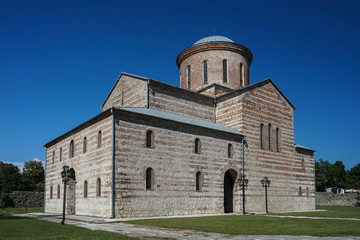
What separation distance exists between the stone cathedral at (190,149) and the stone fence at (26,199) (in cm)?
766

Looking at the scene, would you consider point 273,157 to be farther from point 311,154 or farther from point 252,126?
point 311,154

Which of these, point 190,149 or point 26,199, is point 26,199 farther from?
point 190,149

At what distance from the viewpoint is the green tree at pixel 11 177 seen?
152 feet

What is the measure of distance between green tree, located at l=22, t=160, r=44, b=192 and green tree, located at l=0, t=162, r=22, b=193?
1134 millimetres

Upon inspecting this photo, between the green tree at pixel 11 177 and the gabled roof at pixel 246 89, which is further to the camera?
the green tree at pixel 11 177

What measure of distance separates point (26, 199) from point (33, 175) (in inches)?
841

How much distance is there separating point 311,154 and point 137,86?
639 inches

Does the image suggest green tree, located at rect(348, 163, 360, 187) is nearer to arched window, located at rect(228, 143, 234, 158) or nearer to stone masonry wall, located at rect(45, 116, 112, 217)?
arched window, located at rect(228, 143, 234, 158)

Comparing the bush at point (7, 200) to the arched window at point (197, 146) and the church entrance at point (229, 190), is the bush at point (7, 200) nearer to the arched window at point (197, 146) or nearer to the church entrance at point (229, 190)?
the arched window at point (197, 146)

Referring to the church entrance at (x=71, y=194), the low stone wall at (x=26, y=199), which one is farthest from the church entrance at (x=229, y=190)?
the low stone wall at (x=26, y=199)

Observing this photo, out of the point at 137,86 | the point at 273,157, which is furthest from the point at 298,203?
the point at 137,86

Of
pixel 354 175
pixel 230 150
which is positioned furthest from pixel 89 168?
pixel 354 175

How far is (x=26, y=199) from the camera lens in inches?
1247

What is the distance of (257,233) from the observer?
10531 mm
